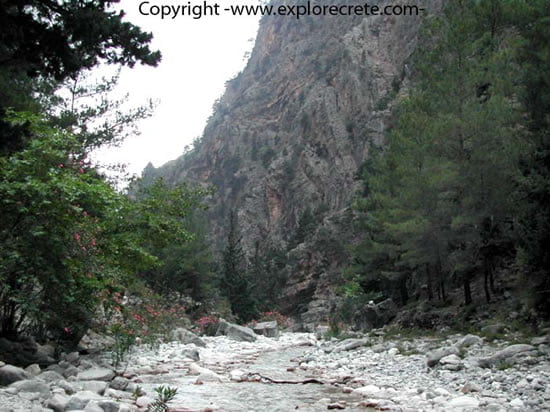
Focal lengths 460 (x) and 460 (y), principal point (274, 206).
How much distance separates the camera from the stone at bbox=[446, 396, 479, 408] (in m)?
5.99

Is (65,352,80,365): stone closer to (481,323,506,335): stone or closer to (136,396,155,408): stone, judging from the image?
(136,396,155,408): stone

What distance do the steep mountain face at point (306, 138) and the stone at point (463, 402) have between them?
2934 cm

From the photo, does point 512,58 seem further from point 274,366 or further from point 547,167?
point 274,366

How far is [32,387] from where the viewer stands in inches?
229

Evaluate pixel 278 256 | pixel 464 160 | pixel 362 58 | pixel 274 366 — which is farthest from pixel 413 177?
pixel 362 58

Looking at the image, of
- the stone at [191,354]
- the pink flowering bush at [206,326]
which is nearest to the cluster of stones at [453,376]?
the stone at [191,354]

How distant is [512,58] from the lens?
15.4 meters

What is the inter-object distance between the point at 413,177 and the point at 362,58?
4685 centimetres

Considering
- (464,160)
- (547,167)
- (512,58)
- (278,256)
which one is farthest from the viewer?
(278,256)

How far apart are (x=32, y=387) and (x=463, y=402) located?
5577 mm

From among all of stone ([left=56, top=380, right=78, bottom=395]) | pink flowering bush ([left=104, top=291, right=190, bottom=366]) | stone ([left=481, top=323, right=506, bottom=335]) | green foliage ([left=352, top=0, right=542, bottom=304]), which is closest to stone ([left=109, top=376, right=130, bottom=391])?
stone ([left=56, top=380, right=78, bottom=395])

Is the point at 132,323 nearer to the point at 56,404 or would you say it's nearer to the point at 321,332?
the point at 56,404

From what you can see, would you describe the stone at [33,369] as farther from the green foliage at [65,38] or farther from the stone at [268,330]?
the stone at [268,330]

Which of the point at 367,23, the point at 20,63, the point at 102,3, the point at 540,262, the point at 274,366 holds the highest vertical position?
the point at 367,23
